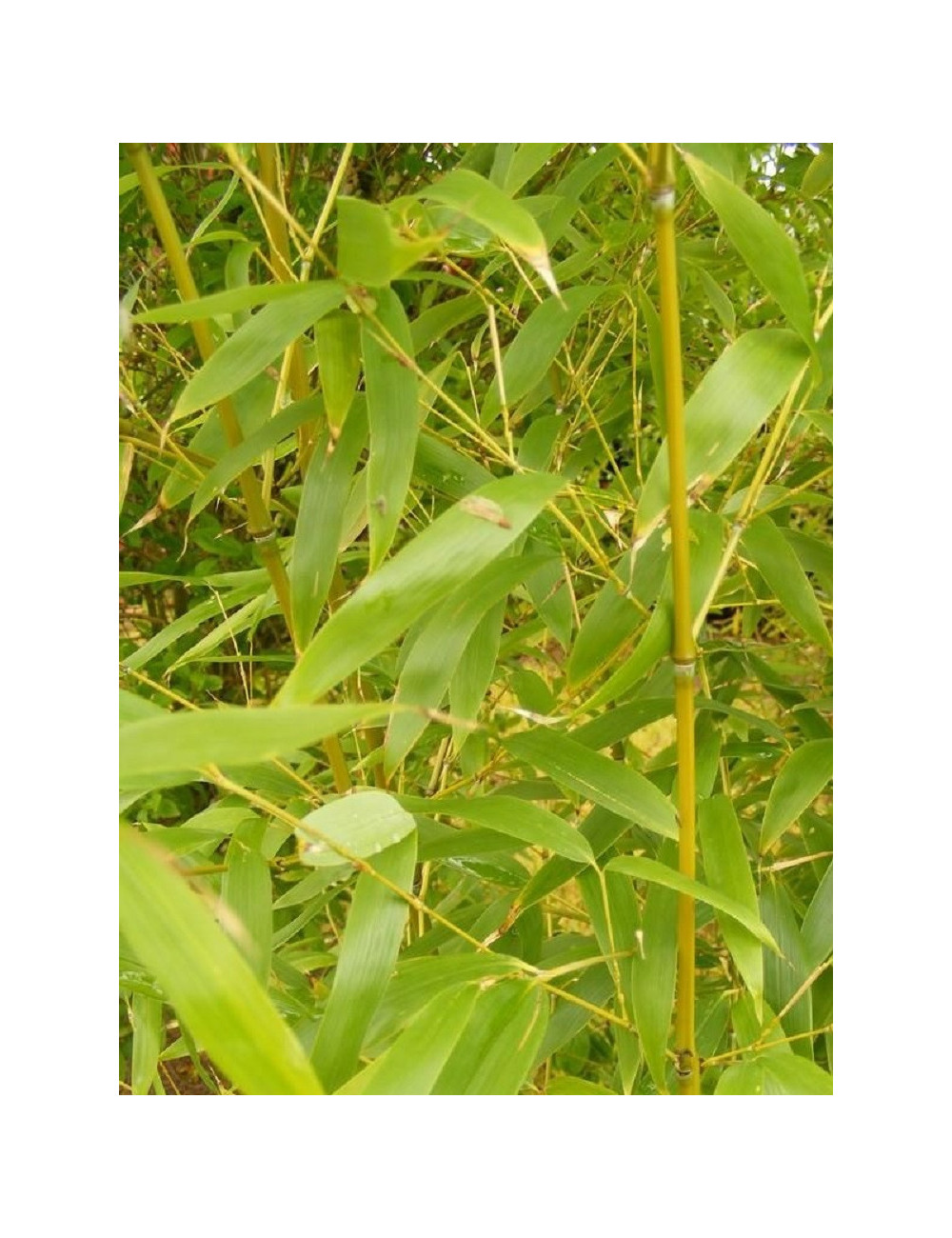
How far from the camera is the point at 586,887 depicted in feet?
1.89

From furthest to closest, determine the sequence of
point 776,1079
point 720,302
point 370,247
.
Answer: point 720,302, point 776,1079, point 370,247

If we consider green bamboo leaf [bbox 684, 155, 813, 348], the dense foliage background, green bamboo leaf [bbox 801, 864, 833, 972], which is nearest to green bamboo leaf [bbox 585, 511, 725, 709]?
the dense foliage background

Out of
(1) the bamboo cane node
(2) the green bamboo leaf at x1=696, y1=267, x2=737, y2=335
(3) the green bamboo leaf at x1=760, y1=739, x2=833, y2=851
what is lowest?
(3) the green bamboo leaf at x1=760, y1=739, x2=833, y2=851

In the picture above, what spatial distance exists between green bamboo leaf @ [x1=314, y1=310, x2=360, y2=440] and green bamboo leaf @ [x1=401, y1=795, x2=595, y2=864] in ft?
0.66

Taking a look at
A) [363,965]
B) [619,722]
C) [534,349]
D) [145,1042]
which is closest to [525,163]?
[534,349]

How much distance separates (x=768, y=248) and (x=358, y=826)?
1.01 ft

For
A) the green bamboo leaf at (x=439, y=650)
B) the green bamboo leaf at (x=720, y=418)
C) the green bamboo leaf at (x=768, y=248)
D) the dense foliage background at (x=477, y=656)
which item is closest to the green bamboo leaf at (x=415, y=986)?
the dense foliage background at (x=477, y=656)

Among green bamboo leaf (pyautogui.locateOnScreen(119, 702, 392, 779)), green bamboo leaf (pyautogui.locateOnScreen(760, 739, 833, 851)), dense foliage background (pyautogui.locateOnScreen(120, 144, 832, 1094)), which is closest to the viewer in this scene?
green bamboo leaf (pyautogui.locateOnScreen(119, 702, 392, 779))

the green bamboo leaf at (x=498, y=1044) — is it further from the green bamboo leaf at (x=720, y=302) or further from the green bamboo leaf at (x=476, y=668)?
the green bamboo leaf at (x=720, y=302)

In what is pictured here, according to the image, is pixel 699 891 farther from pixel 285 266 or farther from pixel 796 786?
pixel 285 266

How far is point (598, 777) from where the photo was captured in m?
0.53

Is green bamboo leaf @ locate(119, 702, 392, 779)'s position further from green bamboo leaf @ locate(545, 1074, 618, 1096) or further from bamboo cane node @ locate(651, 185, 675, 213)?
green bamboo leaf @ locate(545, 1074, 618, 1096)

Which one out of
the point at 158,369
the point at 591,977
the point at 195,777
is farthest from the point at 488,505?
the point at 158,369

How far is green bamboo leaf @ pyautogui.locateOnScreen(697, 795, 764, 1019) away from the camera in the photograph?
1.65 feet
